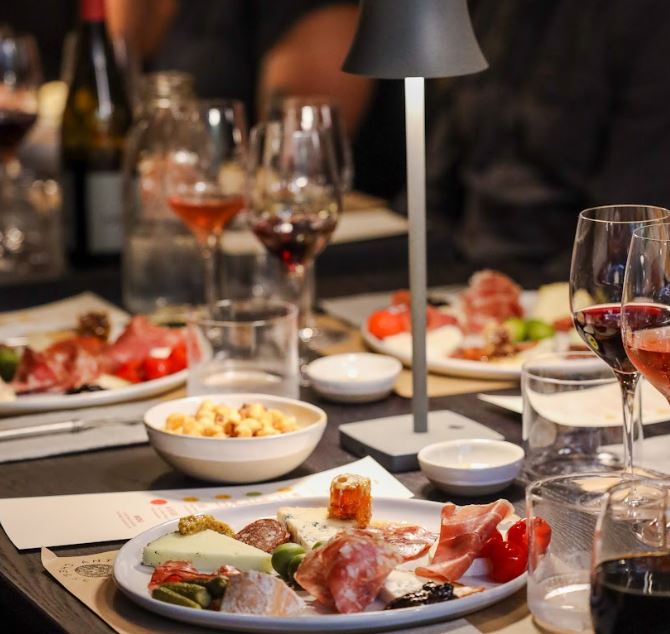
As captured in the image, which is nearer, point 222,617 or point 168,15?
point 222,617

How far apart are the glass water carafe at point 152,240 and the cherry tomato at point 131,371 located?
0.47 meters

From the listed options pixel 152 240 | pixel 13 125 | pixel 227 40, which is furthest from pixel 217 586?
pixel 227 40

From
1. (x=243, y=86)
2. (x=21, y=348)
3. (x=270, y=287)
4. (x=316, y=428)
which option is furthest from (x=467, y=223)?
(x=316, y=428)

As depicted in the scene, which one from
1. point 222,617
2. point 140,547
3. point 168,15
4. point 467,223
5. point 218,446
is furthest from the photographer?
point 168,15

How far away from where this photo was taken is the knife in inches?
60.2

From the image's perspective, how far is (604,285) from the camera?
1.24m

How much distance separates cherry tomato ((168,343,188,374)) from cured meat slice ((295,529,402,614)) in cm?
78

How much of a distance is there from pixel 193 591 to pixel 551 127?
3.12m

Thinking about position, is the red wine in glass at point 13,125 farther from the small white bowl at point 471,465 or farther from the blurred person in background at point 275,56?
the small white bowl at point 471,465

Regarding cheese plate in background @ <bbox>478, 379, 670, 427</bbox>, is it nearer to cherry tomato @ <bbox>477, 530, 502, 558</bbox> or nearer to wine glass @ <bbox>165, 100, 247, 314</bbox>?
cherry tomato @ <bbox>477, 530, 502, 558</bbox>

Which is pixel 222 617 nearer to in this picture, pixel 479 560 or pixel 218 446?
pixel 479 560

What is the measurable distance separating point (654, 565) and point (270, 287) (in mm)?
1305

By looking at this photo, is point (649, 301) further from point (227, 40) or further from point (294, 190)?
point (227, 40)

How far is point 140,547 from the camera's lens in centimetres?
111
